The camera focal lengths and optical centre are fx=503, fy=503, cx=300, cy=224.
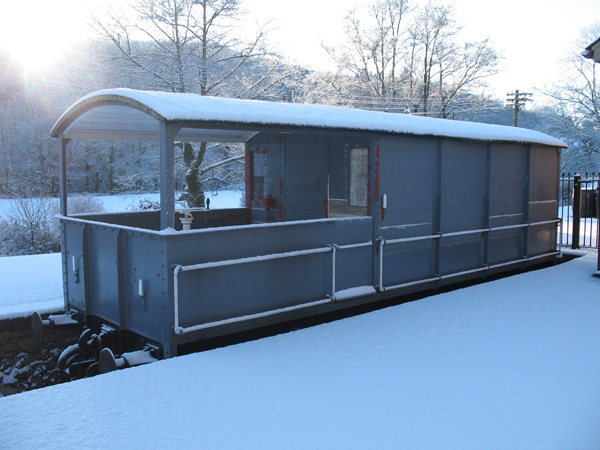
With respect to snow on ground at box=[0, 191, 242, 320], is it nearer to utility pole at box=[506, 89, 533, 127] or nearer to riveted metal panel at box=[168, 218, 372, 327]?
riveted metal panel at box=[168, 218, 372, 327]

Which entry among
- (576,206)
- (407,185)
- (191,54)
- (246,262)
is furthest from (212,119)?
(191,54)

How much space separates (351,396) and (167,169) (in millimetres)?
2668

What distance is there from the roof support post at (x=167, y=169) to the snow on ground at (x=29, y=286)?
324 cm

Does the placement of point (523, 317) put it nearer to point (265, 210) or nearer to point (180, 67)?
point (265, 210)

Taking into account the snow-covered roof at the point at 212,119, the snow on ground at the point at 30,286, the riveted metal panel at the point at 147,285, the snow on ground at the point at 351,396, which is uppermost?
the snow-covered roof at the point at 212,119

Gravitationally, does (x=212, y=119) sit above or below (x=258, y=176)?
above

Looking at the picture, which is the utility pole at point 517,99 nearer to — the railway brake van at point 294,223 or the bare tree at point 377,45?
the bare tree at point 377,45

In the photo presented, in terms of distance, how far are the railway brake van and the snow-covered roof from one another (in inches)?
0.9

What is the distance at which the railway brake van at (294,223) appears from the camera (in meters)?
5.00

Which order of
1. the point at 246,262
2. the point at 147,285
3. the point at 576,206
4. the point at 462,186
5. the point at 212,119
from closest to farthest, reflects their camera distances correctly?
the point at 212,119 < the point at 147,285 < the point at 246,262 < the point at 462,186 < the point at 576,206

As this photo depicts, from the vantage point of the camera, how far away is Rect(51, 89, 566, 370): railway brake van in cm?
500

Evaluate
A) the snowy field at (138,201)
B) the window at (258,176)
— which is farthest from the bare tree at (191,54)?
the window at (258,176)

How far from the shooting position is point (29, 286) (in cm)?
831

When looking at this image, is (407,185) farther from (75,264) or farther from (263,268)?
(75,264)
